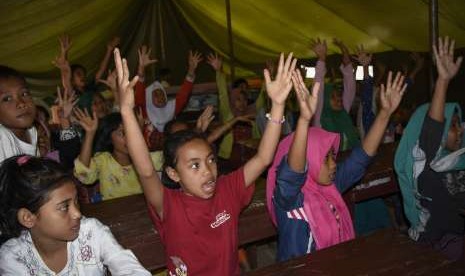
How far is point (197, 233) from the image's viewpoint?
70.1 inches

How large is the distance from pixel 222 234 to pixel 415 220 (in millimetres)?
1403

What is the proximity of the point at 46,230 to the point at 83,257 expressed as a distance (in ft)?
0.60

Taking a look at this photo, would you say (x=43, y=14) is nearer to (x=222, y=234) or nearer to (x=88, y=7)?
(x=88, y=7)

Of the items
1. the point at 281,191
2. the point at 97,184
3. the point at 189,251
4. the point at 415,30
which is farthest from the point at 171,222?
the point at 415,30

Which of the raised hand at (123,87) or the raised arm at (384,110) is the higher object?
the raised hand at (123,87)

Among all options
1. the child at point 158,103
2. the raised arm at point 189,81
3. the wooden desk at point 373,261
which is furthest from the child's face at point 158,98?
the wooden desk at point 373,261

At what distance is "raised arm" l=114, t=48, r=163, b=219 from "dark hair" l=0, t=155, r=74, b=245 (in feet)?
0.95

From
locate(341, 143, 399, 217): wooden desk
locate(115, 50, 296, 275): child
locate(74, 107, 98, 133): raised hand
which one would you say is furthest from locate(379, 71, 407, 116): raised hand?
locate(74, 107, 98, 133): raised hand

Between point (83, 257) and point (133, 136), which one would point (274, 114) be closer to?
point (133, 136)

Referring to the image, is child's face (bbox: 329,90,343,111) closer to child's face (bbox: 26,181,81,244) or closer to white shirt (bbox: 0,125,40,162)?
white shirt (bbox: 0,125,40,162)

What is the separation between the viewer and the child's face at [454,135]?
7.77ft

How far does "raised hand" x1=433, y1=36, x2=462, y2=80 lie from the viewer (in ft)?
7.47

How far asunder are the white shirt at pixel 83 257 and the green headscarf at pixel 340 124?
2881 millimetres

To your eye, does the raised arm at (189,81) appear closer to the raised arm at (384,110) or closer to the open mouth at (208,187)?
the raised arm at (384,110)
